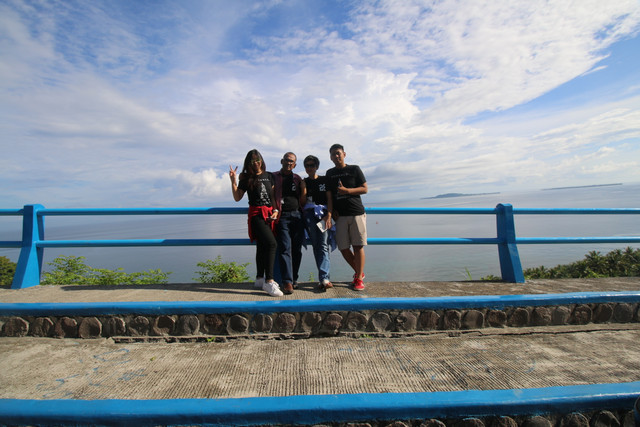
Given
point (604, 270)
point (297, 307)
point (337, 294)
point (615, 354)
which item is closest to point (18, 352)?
point (297, 307)

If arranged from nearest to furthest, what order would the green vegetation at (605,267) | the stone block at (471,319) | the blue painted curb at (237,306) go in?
the blue painted curb at (237,306) → the stone block at (471,319) → the green vegetation at (605,267)

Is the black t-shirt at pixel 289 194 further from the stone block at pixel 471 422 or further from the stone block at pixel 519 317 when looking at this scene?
the stone block at pixel 471 422

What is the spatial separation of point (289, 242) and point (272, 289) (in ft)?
1.96

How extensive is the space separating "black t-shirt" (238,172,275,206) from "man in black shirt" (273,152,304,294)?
0.10 meters

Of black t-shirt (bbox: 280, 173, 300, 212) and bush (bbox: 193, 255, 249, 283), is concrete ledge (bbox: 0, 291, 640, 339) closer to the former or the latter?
black t-shirt (bbox: 280, 173, 300, 212)

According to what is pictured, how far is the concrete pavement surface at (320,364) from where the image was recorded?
8.13ft

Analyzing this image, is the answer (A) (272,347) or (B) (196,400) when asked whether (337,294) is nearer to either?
(A) (272,347)

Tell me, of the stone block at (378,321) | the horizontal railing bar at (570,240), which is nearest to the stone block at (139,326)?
the stone block at (378,321)

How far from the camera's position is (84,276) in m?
7.21

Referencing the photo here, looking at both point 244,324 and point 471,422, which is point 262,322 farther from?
point 471,422

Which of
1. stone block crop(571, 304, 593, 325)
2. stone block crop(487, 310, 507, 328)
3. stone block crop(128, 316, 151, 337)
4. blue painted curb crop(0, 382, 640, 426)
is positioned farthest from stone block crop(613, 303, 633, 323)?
stone block crop(128, 316, 151, 337)

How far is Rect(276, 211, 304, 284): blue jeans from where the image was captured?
154 inches

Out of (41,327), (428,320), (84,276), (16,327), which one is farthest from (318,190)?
(84,276)

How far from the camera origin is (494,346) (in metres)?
3.09
